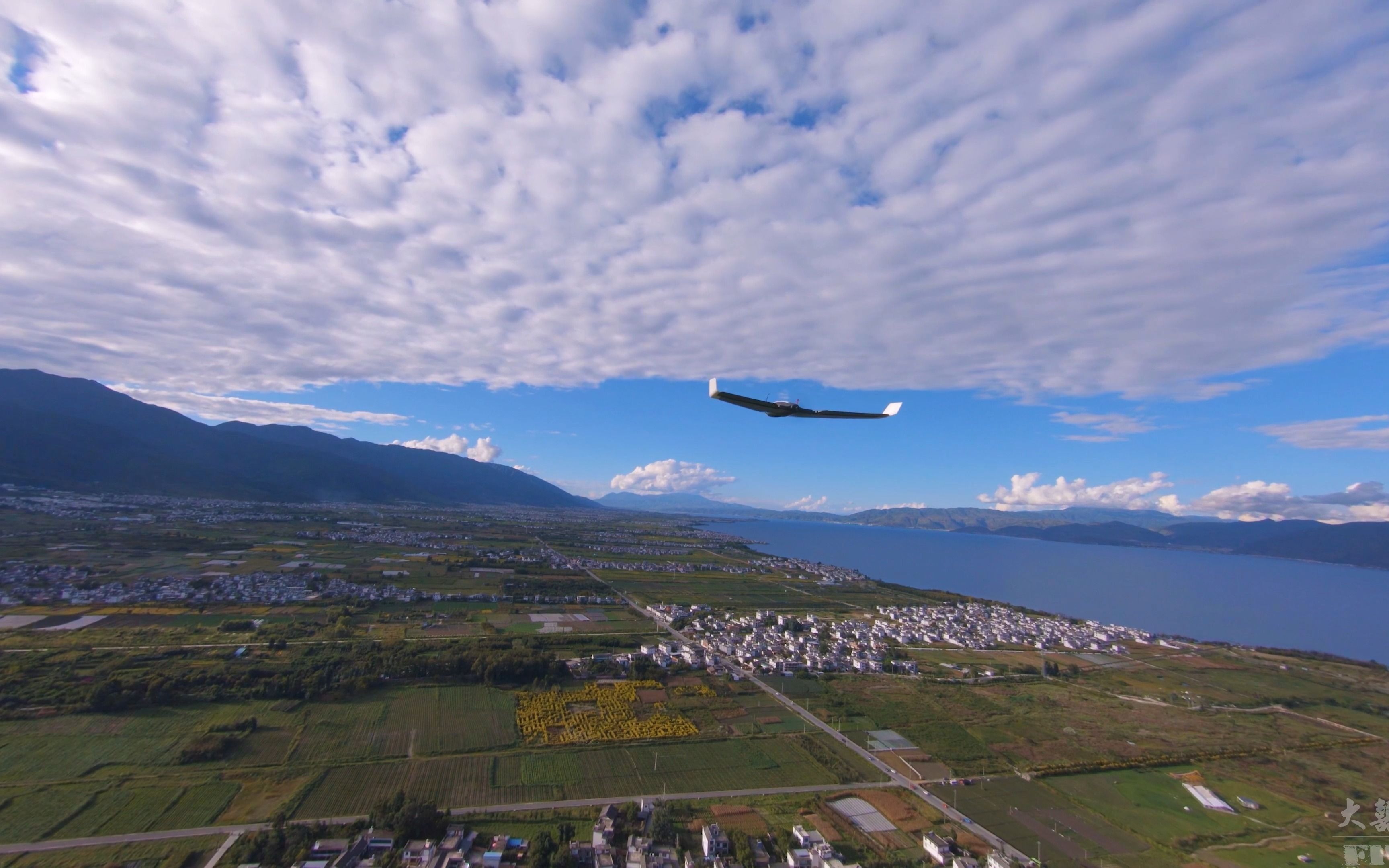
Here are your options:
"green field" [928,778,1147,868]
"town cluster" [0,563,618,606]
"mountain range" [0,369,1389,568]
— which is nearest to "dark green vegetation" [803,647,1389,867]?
"green field" [928,778,1147,868]

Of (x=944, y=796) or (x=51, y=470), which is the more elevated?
(x=51, y=470)

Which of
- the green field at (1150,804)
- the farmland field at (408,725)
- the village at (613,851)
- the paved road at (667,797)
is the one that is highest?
the village at (613,851)

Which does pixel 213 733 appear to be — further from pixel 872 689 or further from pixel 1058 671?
pixel 1058 671

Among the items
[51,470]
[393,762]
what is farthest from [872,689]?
[51,470]

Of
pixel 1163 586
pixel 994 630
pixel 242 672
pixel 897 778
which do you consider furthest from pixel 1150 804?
pixel 1163 586

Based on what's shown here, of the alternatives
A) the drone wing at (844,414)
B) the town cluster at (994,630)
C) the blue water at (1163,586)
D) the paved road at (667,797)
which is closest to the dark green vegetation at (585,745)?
the paved road at (667,797)

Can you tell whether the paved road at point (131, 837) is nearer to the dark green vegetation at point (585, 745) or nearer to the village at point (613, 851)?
the dark green vegetation at point (585, 745)
